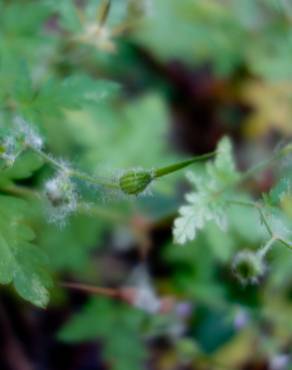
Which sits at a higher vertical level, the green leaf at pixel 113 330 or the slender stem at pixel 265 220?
the green leaf at pixel 113 330

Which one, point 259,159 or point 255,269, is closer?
point 255,269

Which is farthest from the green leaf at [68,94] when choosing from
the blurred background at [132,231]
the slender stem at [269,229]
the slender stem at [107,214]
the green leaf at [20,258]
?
the slender stem at [107,214]

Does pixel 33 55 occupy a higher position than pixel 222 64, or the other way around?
pixel 222 64

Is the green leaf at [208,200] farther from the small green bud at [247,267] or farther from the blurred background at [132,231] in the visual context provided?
the blurred background at [132,231]

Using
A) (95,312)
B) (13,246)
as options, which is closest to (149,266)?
(95,312)

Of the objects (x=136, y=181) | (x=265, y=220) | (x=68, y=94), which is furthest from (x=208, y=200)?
(x=68, y=94)

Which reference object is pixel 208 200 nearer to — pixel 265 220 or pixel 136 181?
pixel 265 220

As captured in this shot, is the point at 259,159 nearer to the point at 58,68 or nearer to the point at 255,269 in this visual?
the point at 58,68
